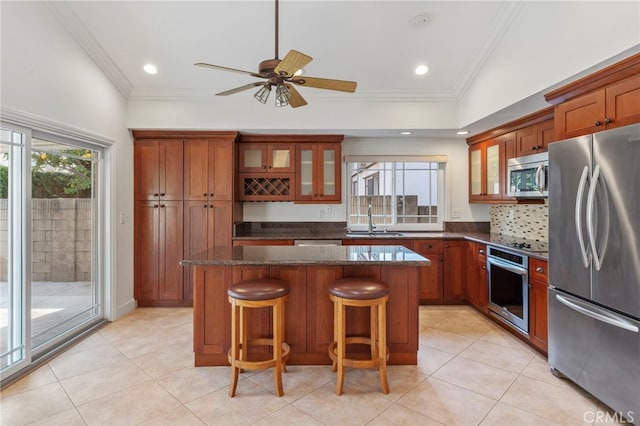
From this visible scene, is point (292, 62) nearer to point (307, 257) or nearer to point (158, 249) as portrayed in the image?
point (307, 257)

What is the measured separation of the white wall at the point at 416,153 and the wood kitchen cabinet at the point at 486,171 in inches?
6.2

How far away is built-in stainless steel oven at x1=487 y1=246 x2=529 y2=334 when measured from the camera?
287cm

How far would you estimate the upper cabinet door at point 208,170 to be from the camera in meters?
3.93

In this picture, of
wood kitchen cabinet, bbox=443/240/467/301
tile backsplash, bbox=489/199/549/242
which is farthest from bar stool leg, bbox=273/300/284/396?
tile backsplash, bbox=489/199/549/242

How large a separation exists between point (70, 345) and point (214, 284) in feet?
5.34

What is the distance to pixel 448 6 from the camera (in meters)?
2.75

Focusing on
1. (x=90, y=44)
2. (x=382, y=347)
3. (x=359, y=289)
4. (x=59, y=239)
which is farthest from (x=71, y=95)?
(x=382, y=347)

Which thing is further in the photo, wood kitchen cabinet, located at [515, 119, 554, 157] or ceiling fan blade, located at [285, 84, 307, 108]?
wood kitchen cabinet, located at [515, 119, 554, 157]

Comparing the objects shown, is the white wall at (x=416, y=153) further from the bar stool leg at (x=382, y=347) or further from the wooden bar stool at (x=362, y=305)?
the bar stool leg at (x=382, y=347)

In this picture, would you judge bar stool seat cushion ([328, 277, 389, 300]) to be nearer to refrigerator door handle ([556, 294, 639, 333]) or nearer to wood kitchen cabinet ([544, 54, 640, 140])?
refrigerator door handle ([556, 294, 639, 333])

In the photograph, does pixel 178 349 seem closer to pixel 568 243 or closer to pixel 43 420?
pixel 43 420

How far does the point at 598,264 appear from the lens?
1.98 m

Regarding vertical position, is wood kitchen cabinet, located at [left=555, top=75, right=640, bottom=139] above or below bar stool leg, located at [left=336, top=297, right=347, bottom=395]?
above

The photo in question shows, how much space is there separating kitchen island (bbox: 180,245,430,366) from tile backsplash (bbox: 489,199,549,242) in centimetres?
186
